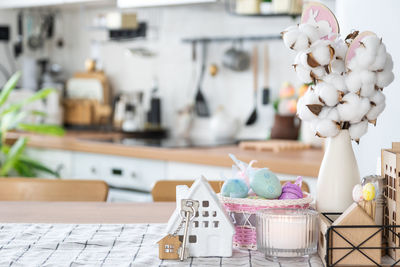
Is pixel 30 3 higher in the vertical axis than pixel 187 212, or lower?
higher

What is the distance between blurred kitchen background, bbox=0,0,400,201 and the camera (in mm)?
3535

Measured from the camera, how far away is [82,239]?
138 centimetres

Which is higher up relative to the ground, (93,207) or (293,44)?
(293,44)

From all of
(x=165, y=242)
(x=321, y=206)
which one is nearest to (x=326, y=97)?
(x=321, y=206)

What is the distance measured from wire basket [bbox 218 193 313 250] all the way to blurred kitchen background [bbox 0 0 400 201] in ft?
5.16

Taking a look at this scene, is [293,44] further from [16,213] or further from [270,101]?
[270,101]

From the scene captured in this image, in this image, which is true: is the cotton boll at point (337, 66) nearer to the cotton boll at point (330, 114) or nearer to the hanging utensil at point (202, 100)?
the cotton boll at point (330, 114)

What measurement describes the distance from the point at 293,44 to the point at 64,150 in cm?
243

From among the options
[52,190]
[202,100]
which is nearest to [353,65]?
Result: [52,190]

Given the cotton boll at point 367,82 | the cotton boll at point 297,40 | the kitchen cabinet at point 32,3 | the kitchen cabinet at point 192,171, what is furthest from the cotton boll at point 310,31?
the kitchen cabinet at point 32,3

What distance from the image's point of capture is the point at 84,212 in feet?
5.53

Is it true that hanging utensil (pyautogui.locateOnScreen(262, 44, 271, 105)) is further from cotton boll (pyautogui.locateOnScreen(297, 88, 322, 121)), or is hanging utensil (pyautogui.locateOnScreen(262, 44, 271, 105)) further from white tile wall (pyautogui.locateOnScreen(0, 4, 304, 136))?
cotton boll (pyautogui.locateOnScreen(297, 88, 322, 121))

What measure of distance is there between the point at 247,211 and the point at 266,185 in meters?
Answer: 0.06

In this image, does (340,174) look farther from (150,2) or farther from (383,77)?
(150,2)
